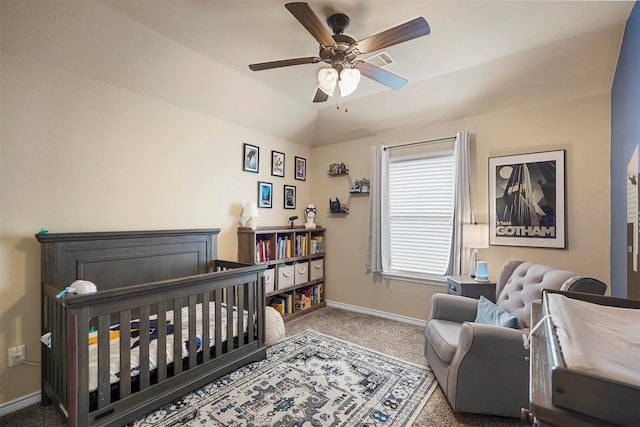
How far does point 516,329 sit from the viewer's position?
1.87 meters

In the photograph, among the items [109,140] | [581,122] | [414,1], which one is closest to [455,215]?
[581,122]

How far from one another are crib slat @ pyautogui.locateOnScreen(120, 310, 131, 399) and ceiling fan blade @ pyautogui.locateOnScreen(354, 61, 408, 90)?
223cm

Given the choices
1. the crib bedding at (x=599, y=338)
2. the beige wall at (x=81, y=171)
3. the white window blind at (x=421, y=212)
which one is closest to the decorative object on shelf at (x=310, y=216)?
the white window blind at (x=421, y=212)

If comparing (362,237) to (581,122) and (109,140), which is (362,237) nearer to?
(581,122)

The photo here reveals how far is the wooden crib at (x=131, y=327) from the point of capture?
1.66 m

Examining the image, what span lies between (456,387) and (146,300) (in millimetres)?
2086

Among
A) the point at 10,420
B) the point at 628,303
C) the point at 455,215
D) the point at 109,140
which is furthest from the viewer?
the point at 455,215

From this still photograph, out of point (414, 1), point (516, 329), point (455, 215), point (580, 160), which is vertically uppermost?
point (414, 1)

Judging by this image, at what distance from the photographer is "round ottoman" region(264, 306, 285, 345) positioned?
9.45 feet

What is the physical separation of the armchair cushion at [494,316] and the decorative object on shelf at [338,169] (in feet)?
7.99

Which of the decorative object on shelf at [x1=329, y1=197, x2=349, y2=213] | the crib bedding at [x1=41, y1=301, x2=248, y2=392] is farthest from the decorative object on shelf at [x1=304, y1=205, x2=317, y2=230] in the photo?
the crib bedding at [x1=41, y1=301, x2=248, y2=392]

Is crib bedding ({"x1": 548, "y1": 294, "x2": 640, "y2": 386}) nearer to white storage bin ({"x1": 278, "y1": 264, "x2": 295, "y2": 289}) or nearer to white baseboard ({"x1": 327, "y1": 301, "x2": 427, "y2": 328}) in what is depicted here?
white baseboard ({"x1": 327, "y1": 301, "x2": 427, "y2": 328})

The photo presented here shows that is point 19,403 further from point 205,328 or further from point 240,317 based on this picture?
point 240,317

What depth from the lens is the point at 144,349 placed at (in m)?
1.85
